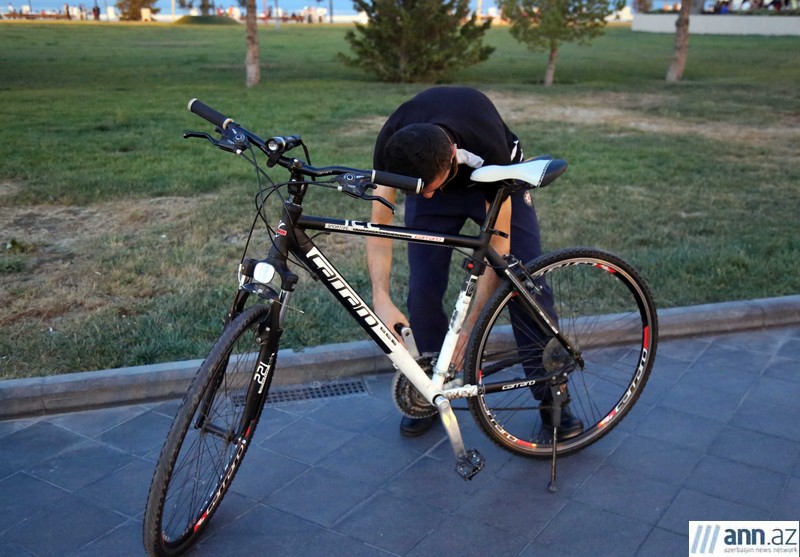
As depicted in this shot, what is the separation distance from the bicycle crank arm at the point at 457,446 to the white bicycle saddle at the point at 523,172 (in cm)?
90

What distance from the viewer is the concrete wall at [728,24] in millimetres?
39594

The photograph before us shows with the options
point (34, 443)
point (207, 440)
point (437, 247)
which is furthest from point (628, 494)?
point (34, 443)

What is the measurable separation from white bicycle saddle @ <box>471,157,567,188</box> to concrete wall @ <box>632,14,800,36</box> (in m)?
40.9

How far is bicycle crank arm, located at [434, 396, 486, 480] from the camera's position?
3375 mm

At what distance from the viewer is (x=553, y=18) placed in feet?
60.1

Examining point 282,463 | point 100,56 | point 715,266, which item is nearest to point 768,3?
point 100,56

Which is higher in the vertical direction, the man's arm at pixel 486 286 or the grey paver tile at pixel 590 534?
the man's arm at pixel 486 286

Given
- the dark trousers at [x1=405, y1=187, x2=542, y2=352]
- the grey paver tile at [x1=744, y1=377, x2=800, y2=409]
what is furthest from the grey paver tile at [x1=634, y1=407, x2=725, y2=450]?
the dark trousers at [x1=405, y1=187, x2=542, y2=352]

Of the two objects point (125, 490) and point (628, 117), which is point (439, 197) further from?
point (628, 117)

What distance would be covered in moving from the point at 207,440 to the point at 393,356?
77 cm

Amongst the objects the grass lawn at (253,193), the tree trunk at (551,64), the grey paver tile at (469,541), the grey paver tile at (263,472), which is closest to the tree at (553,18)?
the tree trunk at (551,64)

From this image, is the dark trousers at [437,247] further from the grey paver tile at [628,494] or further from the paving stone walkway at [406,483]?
the grey paver tile at [628,494]

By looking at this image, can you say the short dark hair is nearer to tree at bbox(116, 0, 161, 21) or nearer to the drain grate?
the drain grate

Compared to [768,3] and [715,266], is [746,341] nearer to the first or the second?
[715,266]
